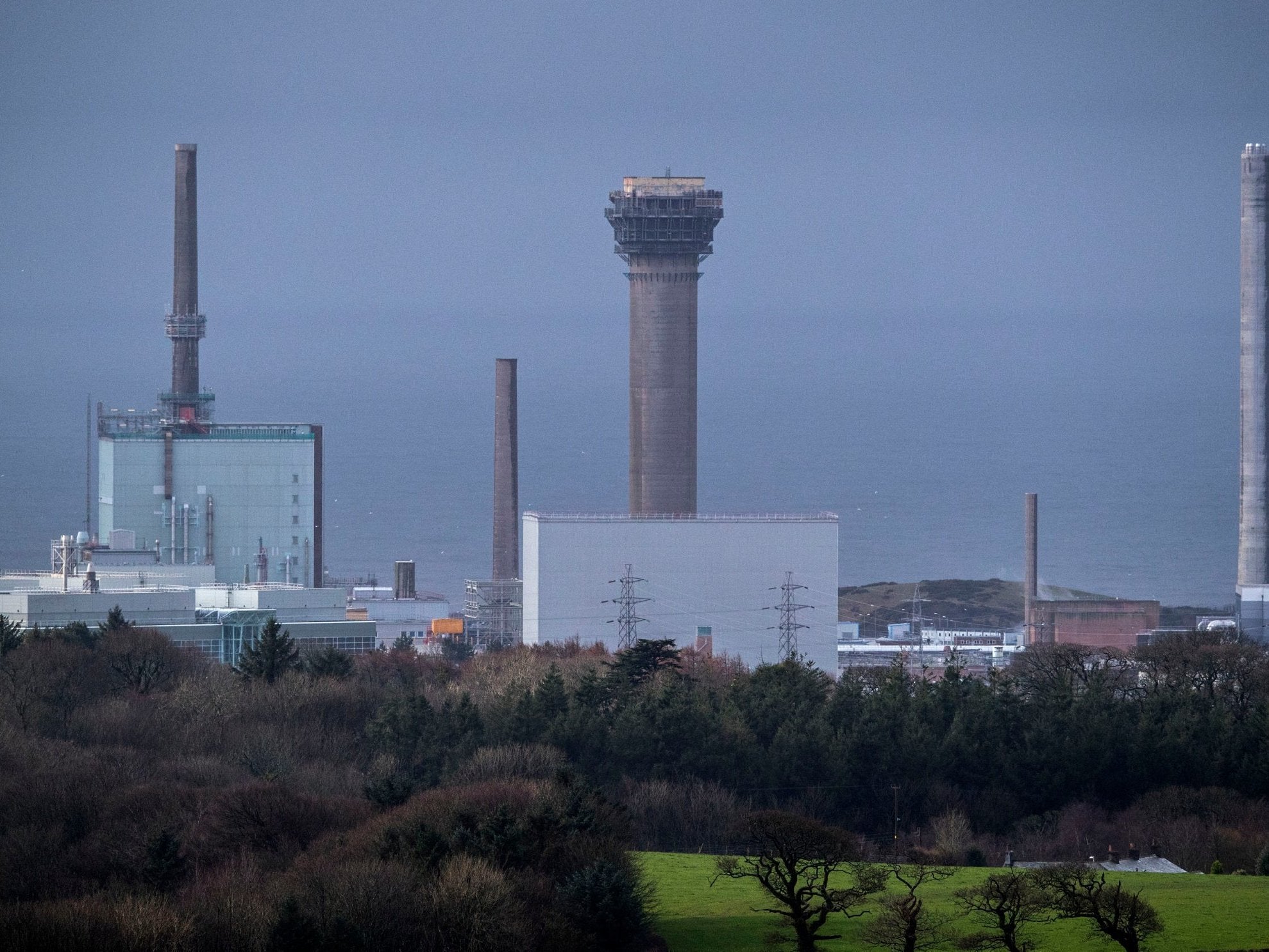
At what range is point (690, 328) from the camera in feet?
197

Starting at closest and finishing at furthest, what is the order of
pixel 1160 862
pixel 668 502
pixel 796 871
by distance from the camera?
1. pixel 796 871
2. pixel 1160 862
3. pixel 668 502

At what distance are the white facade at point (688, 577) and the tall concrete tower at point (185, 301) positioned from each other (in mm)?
15681

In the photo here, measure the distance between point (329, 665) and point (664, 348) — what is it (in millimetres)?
22197

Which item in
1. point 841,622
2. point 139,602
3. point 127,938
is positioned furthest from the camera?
point 841,622

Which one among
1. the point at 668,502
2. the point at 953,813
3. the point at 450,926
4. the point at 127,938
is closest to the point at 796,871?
the point at 450,926

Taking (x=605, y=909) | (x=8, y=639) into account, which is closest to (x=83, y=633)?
(x=8, y=639)

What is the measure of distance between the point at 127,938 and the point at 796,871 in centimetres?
674

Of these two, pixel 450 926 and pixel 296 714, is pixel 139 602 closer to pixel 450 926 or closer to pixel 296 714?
pixel 296 714

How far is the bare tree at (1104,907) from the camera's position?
1834cm

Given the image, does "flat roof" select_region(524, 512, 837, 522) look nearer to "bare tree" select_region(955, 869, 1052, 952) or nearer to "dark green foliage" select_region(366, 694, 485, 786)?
"dark green foliage" select_region(366, 694, 485, 786)

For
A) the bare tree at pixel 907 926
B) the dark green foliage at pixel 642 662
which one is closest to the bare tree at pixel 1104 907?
the bare tree at pixel 907 926

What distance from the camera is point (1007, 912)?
19.2 metres

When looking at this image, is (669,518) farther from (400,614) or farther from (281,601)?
(400,614)

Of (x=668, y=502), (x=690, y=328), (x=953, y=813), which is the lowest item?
(x=953, y=813)
